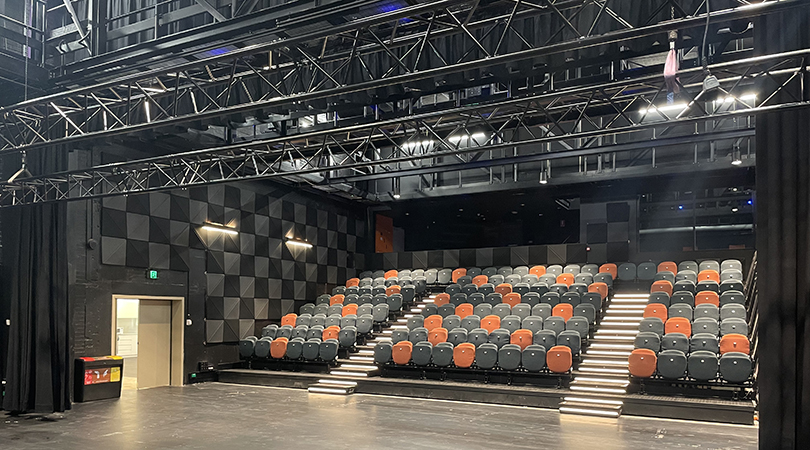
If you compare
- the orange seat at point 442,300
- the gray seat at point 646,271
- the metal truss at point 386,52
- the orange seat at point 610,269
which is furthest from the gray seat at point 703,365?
the orange seat at point 442,300

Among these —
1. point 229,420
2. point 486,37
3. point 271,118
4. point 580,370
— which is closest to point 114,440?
point 229,420

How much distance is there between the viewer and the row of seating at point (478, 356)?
10.0 meters

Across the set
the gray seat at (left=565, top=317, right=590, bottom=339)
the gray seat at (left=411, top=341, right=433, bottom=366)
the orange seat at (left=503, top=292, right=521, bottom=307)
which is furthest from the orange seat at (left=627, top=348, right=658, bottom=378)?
the orange seat at (left=503, top=292, right=521, bottom=307)

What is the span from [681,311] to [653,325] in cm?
77

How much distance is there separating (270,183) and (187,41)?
295 inches

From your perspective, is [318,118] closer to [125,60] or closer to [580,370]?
[125,60]

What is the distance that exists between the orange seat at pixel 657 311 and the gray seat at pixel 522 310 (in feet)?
6.94

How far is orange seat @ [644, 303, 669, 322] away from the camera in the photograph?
36.3ft

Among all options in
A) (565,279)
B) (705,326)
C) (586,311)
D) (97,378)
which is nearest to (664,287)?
(586,311)

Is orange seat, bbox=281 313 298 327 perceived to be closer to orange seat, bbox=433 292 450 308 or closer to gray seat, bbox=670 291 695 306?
orange seat, bbox=433 292 450 308

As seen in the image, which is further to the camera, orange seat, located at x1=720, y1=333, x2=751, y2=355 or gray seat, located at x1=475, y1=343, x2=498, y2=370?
gray seat, located at x1=475, y1=343, x2=498, y2=370


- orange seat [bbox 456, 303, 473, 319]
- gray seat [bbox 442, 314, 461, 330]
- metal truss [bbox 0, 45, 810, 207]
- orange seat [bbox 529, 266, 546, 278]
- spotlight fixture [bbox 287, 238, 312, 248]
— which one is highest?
metal truss [bbox 0, 45, 810, 207]

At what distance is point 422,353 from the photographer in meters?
11.2

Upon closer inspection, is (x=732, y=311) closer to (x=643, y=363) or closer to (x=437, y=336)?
(x=643, y=363)
